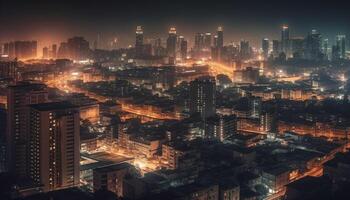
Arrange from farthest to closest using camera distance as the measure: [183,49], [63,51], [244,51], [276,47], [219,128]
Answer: [276,47], [244,51], [183,49], [63,51], [219,128]

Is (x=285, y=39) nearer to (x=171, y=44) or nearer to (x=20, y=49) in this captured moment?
(x=171, y=44)

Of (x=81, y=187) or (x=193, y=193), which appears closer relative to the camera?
(x=193, y=193)

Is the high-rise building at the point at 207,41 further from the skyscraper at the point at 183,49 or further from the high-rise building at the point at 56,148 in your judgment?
the high-rise building at the point at 56,148

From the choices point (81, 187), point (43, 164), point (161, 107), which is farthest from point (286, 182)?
point (161, 107)

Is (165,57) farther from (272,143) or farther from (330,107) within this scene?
(272,143)

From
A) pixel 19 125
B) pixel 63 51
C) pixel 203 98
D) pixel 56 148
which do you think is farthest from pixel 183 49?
pixel 56 148

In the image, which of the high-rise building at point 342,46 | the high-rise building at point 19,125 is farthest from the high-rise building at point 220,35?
the high-rise building at point 19,125

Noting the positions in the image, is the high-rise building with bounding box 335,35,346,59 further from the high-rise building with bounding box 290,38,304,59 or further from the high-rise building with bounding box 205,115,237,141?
the high-rise building with bounding box 205,115,237,141
